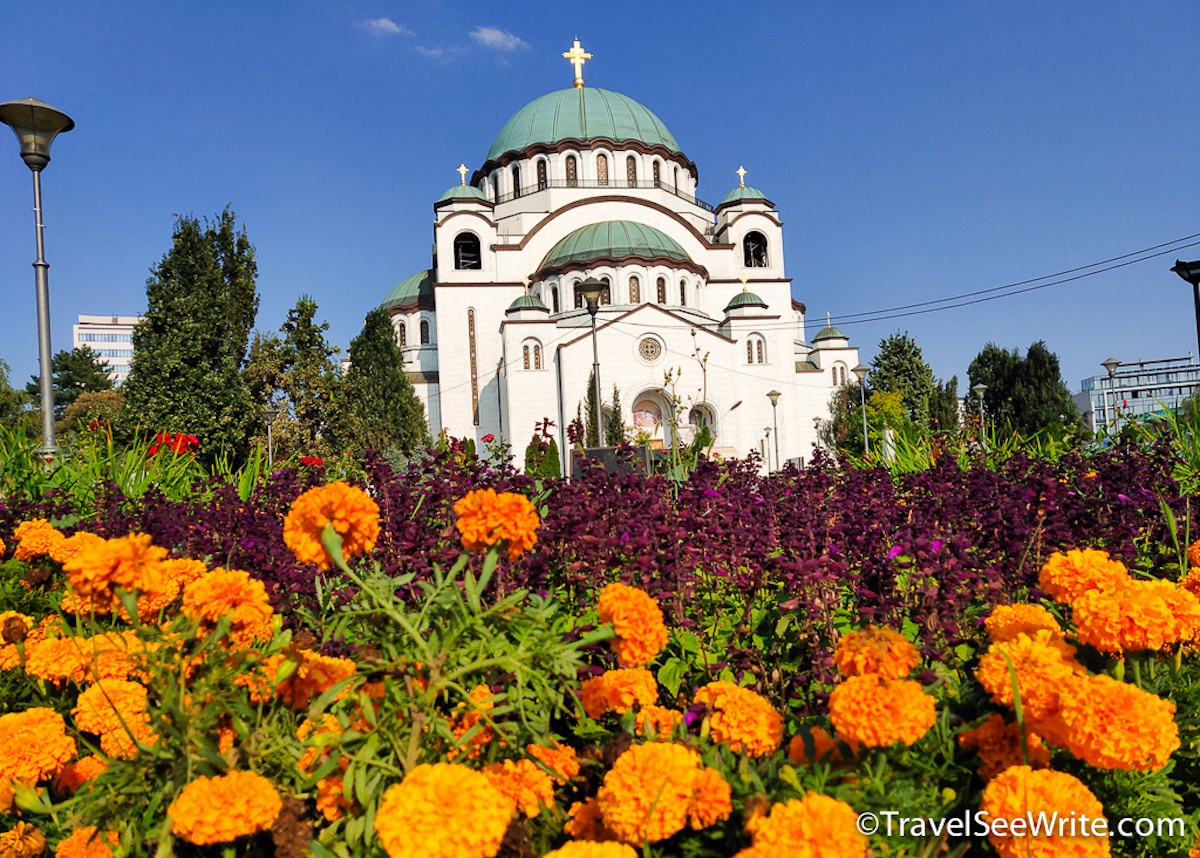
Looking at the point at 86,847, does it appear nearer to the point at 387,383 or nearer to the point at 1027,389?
the point at 387,383

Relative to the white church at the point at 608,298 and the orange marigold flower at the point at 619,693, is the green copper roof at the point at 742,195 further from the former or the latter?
the orange marigold flower at the point at 619,693

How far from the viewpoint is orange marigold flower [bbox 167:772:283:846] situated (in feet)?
4.18

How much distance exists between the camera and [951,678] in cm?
200

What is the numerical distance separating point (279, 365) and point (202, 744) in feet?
55.3

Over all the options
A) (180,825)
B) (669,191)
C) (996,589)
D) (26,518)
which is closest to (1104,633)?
(996,589)

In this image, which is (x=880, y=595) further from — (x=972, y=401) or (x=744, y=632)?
(x=972, y=401)

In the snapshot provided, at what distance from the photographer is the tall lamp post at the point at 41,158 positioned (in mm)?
6090

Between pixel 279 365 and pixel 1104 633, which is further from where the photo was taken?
pixel 279 365

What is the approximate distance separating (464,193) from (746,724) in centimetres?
3672

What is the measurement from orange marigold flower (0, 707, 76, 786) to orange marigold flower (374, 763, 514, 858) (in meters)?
1.23

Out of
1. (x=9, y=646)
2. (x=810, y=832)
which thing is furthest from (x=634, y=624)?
(x=9, y=646)

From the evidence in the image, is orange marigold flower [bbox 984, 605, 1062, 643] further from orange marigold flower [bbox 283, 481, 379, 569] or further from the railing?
the railing

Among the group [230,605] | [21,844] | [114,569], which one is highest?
[114,569]

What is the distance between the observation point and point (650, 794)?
1294mm
